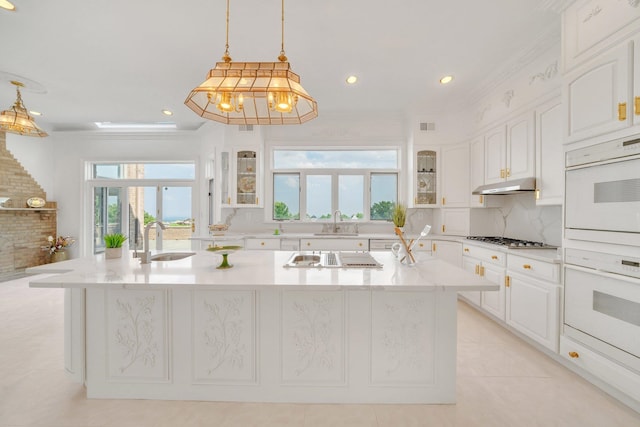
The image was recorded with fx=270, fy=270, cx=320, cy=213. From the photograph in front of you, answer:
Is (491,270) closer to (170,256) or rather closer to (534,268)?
(534,268)

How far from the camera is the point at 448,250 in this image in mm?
3773

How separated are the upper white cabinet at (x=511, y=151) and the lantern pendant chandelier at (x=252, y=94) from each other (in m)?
2.36

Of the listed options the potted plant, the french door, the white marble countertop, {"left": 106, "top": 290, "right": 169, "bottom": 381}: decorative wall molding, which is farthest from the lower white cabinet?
the french door

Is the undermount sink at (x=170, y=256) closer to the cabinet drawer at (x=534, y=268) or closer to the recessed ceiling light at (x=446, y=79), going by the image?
the cabinet drawer at (x=534, y=268)

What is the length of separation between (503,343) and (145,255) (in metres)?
3.23

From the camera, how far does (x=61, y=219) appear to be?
5.36 m

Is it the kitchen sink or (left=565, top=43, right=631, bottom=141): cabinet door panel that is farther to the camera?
the kitchen sink

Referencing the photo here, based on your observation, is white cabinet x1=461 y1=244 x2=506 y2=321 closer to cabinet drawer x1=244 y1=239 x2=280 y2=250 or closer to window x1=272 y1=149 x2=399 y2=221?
window x1=272 y1=149 x2=399 y2=221

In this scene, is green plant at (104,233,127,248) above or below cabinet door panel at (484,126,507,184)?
below

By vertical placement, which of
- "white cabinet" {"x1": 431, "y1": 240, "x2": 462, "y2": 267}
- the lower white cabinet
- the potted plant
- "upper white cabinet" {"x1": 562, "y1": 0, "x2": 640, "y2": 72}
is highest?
"upper white cabinet" {"x1": 562, "y1": 0, "x2": 640, "y2": 72}

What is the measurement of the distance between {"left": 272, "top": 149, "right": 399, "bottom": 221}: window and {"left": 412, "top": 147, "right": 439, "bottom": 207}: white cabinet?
1.83 feet

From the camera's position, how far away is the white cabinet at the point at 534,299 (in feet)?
7.12

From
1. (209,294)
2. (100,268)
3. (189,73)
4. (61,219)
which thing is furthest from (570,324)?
(61,219)

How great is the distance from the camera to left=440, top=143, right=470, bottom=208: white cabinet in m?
3.94
